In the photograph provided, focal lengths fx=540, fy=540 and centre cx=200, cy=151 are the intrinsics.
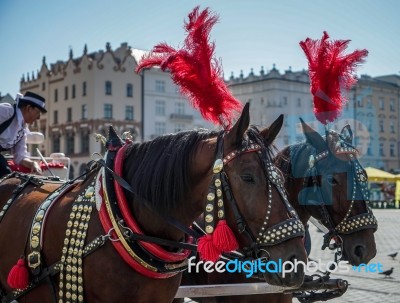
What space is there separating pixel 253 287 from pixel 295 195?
92 centimetres

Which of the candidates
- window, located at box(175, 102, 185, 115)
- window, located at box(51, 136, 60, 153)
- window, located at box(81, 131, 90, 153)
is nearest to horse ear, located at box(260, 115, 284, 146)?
window, located at box(81, 131, 90, 153)

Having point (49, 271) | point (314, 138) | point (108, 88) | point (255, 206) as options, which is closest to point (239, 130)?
point (255, 206)

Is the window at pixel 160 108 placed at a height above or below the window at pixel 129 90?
below

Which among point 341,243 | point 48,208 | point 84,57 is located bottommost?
point 341,243

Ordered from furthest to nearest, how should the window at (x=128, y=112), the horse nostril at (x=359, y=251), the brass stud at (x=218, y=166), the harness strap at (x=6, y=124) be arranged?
1. the window at (x=128, y=112)
2. the harness strap at (x=6, y=124)
3. the horse nostril at (x=359, y=251)
4. the brass stud at (x=218, y=166)

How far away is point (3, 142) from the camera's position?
4867mm

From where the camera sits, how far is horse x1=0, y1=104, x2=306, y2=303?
9.30 feet

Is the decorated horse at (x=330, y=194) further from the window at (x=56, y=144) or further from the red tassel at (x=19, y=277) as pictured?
the window at (x=56, y=144)

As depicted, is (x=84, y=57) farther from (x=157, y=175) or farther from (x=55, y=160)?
(x=157, y=175)

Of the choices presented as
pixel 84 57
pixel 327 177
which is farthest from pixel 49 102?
pixel 327 177

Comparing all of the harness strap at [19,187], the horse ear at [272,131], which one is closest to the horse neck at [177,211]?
the horse ear at [272,131]

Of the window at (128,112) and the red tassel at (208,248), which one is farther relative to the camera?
the window at (128,112)

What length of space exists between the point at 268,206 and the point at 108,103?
4959cm

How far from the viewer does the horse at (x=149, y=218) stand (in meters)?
→ 2.84
